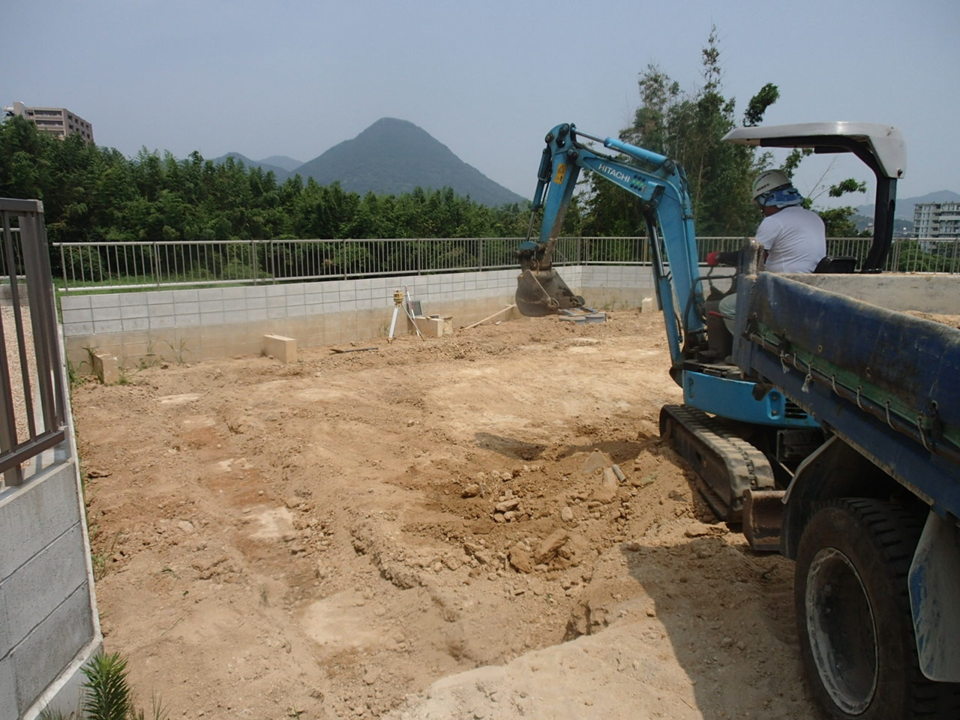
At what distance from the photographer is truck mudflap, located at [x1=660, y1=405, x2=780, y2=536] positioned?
3.83 meters

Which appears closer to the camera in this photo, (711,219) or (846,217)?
(846,217)

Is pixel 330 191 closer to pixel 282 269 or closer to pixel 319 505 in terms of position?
pixel 282 269

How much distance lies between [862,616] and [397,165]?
155 m

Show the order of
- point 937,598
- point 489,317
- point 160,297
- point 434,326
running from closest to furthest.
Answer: point 937,598 → point 160,297 → point 434,326 → point 489,317

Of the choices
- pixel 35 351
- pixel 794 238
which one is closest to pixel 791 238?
pixel 794 238

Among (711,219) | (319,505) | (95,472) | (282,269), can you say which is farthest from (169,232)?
(711,219)

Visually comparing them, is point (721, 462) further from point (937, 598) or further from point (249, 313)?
point (249, 313)

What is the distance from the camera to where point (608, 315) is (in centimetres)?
1577

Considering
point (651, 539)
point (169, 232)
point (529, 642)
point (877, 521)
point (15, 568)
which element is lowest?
point (529, 642)

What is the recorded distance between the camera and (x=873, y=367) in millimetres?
2307

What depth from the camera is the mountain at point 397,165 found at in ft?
428

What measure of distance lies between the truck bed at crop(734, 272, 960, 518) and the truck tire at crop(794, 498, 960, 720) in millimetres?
288

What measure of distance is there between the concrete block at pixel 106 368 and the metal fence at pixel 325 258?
1.23 m

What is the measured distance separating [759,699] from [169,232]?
1852cm
